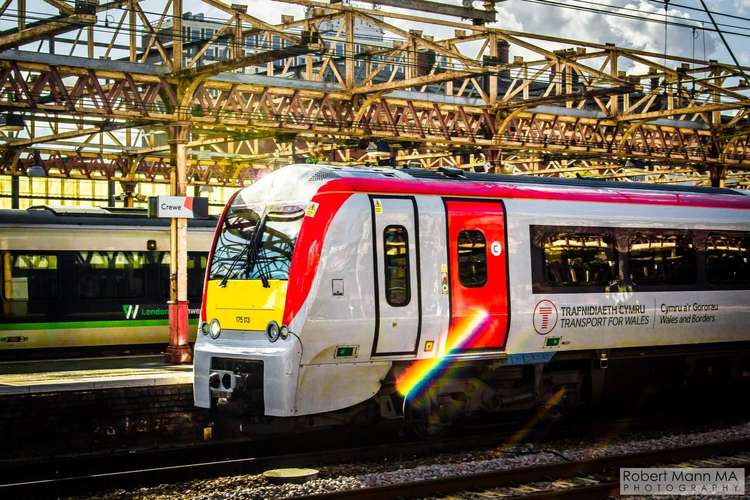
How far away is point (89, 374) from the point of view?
61.9ft

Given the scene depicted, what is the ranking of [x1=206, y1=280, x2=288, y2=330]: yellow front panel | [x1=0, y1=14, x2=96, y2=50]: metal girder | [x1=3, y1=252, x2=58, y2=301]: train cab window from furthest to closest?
[x1=3, y1=252, x2=58, y2=301]: train cab window, [x1=0, y1=14, x2=96, y2=50]: metal girder, [x1=206, y1=280, x2=288, y2=330]: yellow front panel

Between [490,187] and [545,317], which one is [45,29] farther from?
[545,317]

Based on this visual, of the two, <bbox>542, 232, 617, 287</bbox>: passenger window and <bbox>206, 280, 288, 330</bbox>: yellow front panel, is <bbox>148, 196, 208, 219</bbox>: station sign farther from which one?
<bbox>542, 232, 617, 287</bbox>: passenger window

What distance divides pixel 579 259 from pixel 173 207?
8.68 metres

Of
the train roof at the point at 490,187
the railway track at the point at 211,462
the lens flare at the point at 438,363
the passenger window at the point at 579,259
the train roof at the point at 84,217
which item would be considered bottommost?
the railway track at the point at 211,462

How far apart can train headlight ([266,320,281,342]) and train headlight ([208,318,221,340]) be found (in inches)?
43.2

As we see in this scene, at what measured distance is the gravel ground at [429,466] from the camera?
1161 cm

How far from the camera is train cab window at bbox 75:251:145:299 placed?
24000 millimetres

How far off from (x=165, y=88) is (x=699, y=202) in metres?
10.8

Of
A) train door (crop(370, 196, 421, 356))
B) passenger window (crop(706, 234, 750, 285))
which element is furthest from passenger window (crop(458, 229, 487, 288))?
passenger window (crop(706, 234, 750, 285))

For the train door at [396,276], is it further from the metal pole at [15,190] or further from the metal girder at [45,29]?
the metal pole at [15,190]

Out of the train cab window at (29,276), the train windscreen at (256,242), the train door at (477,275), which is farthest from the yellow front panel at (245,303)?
the train cab window at (29,276)

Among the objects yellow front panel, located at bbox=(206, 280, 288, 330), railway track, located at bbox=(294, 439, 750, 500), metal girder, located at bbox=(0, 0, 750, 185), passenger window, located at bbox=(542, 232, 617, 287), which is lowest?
railway track, located at bbox=(294, 439, 750, 500)

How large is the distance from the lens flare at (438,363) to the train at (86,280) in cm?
1225
